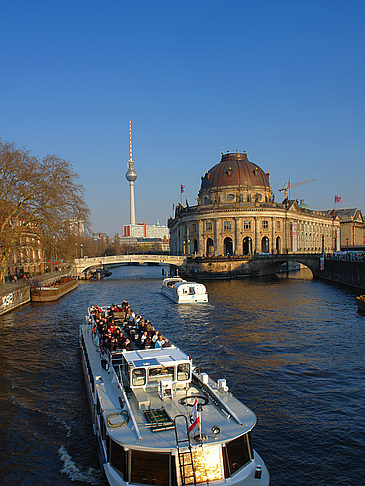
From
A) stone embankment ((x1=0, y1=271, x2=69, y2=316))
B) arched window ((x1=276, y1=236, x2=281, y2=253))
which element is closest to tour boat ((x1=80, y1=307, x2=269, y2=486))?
stone embankment ((x1=0, y1=271, x2=69, y2=316))

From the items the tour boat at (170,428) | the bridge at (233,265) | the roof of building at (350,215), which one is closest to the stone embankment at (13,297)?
the tour boat at (170,428)

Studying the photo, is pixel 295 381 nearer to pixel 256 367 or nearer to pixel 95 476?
pixel 256 367

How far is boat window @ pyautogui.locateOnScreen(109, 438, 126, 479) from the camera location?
11.5m

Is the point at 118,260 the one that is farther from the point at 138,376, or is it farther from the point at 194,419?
the point at 194,419

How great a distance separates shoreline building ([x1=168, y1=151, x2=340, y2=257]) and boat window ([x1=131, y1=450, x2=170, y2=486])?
8926 centimetres

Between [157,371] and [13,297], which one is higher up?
[157,371]

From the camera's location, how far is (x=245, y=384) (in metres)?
22.6

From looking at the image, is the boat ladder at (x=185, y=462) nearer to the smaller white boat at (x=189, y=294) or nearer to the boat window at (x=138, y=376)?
the boat window at (x=138, y=376)

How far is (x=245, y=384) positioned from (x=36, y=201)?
39277 mm

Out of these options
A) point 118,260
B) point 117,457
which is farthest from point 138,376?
point 118,260

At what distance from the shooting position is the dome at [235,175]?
372 ft

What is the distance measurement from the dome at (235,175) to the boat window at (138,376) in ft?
332

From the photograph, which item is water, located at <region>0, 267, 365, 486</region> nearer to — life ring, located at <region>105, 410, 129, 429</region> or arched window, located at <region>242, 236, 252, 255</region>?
life ring, located at <region>105, 410, 129, 429</region>

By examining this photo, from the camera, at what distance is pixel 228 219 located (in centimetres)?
10288
